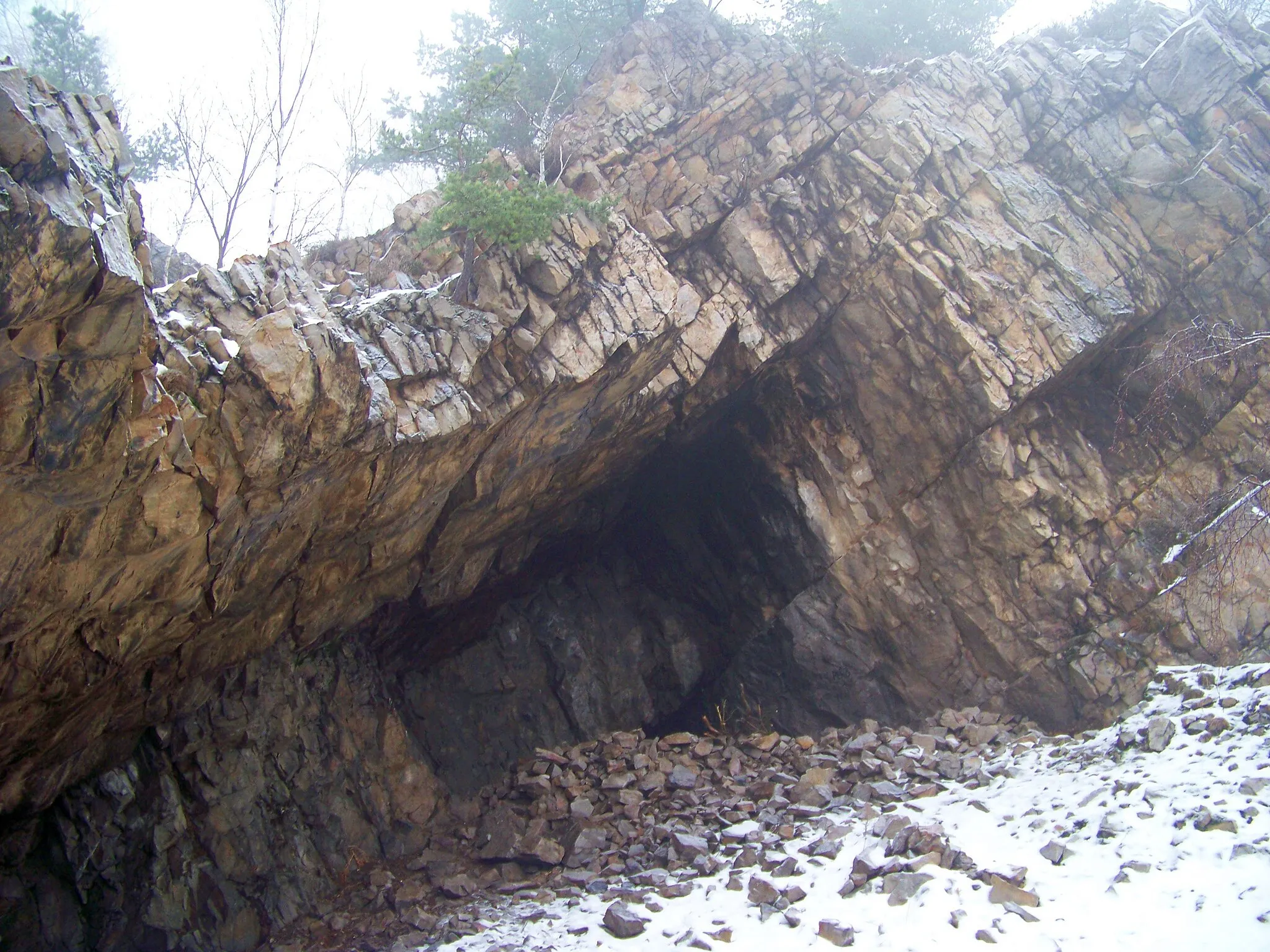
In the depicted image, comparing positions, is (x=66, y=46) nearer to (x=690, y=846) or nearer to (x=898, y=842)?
(x=690, y=846)

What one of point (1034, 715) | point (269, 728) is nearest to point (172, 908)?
point (269, 728)

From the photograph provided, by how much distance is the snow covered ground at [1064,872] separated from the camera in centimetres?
733

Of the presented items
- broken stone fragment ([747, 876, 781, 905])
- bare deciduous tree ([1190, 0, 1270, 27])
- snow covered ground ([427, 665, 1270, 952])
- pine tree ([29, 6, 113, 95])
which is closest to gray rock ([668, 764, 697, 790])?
snow covered ground ([427, 665, 1270, 952])

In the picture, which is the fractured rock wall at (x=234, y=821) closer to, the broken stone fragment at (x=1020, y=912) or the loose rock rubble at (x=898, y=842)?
the loose rock rubble at (x=898, y=842)

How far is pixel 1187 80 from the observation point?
1541 centimetres

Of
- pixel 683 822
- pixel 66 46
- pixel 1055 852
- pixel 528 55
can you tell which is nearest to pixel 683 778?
pixel 683 822

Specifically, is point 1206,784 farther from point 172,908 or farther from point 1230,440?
point 172,908

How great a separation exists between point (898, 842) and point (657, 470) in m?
9.09

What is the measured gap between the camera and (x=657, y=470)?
1675cm


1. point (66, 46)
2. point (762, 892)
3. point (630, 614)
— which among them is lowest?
point (762, 892)

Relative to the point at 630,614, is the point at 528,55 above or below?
above

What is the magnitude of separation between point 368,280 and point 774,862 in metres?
9.93

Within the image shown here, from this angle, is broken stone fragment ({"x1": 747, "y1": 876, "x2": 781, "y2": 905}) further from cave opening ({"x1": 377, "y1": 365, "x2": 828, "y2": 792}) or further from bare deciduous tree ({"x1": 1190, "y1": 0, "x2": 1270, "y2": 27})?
bare deciduous tree ({"x1": 1190, "y1": 0, "x2": 1270, "y2": 27})

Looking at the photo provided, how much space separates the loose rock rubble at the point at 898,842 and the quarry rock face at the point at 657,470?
174cm
